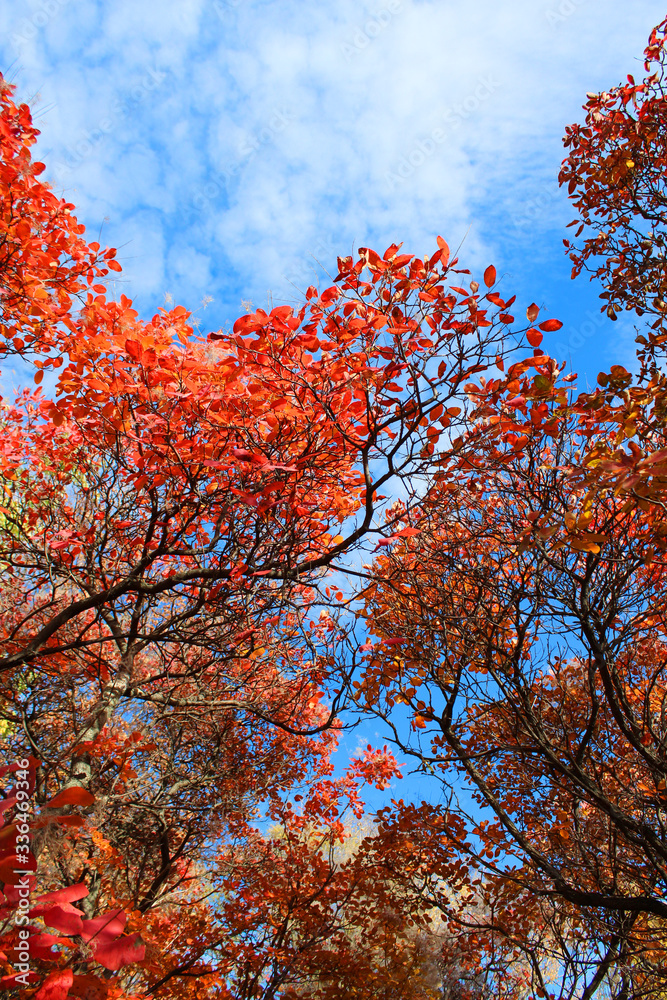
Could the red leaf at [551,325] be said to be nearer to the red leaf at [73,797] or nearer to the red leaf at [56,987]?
the red leaf at [73,797]

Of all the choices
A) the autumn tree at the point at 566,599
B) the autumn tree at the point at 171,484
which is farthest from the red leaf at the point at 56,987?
the autumn tree at the point at 566,599

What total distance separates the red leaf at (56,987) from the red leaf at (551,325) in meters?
3.67

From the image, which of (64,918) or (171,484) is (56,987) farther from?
(171,484)

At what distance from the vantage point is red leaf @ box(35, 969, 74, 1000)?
1599 mm

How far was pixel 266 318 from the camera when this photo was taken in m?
3.05

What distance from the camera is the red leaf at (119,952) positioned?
1515mm

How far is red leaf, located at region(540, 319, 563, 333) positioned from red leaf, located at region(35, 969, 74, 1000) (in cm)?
367

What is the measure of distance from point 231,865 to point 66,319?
6.84 m

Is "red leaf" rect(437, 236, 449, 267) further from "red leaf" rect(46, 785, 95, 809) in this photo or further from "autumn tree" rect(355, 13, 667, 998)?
"red leaf" rect(46, 785, 95, 809)

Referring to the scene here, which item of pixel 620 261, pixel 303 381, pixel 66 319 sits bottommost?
pixel 303 381

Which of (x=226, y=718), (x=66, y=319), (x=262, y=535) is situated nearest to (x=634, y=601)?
(x=262, y=535)

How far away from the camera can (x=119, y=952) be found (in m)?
1.54

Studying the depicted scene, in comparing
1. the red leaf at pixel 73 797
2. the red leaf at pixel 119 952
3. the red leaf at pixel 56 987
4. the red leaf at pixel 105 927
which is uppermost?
the red leaf at pixel 73 797

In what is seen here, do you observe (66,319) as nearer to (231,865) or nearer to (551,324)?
(551,324)
